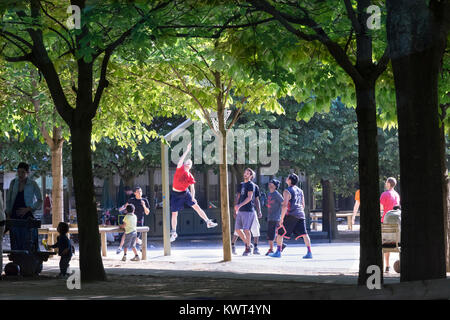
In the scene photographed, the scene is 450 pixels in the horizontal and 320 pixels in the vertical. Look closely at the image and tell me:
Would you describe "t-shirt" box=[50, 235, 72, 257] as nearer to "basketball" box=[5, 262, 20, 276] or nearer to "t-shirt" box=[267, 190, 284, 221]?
"basketball" box=[5, 262, 20, 276]

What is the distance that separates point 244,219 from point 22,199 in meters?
7.28

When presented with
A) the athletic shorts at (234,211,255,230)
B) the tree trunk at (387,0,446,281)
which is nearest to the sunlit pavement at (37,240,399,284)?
the athletic shorts at (234,211,255,230)

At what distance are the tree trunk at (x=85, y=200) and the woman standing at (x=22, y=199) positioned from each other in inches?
83.2

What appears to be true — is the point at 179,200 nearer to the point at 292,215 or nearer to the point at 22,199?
the point at 292,215

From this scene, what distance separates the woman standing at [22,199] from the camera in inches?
594

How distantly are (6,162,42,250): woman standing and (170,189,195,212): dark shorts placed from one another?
8.24m

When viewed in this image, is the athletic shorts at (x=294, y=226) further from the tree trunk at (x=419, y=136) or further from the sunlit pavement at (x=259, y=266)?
the tree trunk at (x=419, y=136)

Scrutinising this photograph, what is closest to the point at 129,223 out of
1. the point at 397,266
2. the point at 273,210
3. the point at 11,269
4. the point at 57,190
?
the point at 57,190

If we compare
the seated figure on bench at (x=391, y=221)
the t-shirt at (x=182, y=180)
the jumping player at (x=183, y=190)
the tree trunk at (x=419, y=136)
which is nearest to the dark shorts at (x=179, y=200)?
the jumping player at (x=183, y=190)

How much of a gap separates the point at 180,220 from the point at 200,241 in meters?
3.78

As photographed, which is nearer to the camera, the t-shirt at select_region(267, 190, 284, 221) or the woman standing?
the woman standing

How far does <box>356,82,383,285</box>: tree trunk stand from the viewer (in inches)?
439

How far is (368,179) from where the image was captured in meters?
11.2

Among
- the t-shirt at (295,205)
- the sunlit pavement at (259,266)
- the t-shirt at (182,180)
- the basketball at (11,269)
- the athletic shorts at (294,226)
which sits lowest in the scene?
the sunlit pavement at (259,266)
